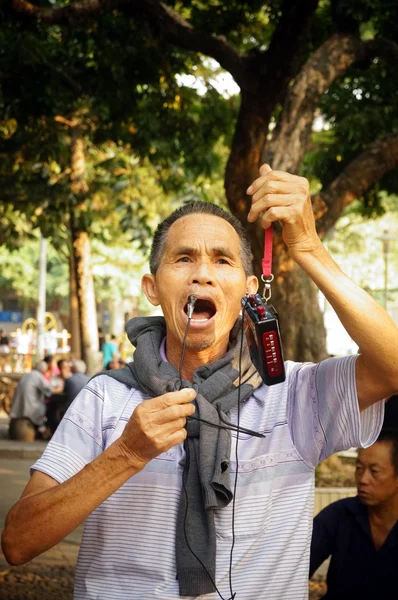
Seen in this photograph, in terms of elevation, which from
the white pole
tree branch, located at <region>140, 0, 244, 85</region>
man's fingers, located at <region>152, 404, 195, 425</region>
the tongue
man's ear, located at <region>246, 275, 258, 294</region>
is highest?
the white pole

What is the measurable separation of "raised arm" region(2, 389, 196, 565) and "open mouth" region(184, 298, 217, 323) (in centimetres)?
39

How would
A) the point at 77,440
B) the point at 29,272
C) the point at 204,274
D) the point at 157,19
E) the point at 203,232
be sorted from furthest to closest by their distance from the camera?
the point at 29,272 → the point at 157,19 → the point at 203,232 → the point at 204,274 → the point at 77,440

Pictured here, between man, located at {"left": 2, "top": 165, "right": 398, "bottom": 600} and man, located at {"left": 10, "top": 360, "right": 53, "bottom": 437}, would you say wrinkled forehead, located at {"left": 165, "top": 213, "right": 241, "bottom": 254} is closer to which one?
man, located at {"left": 2, "top": 165, "right": 398, "bottom": 600}

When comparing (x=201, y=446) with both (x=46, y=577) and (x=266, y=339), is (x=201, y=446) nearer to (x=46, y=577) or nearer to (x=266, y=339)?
(x=266, y=339)

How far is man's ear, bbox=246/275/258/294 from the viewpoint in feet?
10.2

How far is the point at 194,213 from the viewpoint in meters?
3.03

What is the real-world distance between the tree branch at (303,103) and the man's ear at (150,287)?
580cm

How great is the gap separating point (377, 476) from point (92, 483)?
95.8 inches

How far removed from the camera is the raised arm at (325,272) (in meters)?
2.60

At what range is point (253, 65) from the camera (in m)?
9.88

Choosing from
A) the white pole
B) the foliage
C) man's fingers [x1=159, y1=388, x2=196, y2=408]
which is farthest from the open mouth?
the foliage

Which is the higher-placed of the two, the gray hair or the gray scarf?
the gray hair

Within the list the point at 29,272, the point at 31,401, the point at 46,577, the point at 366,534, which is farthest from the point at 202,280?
the point at 29,272

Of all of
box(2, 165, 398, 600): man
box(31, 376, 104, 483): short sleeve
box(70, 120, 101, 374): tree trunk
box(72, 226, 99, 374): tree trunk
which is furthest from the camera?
box(72, 226, 99, 374): tree trunk
